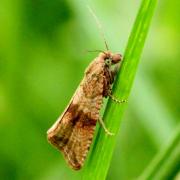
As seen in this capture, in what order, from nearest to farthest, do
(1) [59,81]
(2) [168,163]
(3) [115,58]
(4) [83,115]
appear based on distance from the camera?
(2) [168,163] < (3) [115,58] < (4) [83,115] < (1) [59,81]

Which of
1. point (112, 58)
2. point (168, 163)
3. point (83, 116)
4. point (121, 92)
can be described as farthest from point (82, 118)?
point (168, 163)

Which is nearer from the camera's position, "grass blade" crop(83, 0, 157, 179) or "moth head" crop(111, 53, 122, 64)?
"grass blade" crop(83, 0, 157, 179)

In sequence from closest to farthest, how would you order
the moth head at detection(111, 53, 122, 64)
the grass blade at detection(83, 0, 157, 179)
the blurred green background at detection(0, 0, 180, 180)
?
the grass blade at detection(83, 0, 157, 179) → the moth head at detection(111, 53, 122, 64) → the blurred green background at detection(0, 0, 180, 180)

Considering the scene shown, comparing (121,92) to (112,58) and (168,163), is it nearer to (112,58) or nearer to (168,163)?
(168,163)

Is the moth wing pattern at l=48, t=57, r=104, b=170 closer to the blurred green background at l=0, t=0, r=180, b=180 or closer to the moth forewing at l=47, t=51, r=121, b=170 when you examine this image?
the moth forewing at l=47, t=51, r=121, b=170

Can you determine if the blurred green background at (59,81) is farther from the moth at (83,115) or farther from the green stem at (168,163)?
the green stem at (168,163)

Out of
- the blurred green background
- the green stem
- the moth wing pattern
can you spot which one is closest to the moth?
the moth wing pattern

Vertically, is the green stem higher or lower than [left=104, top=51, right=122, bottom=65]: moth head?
lower

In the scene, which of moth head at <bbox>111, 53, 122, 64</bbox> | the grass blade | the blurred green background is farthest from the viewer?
the blurred green background
